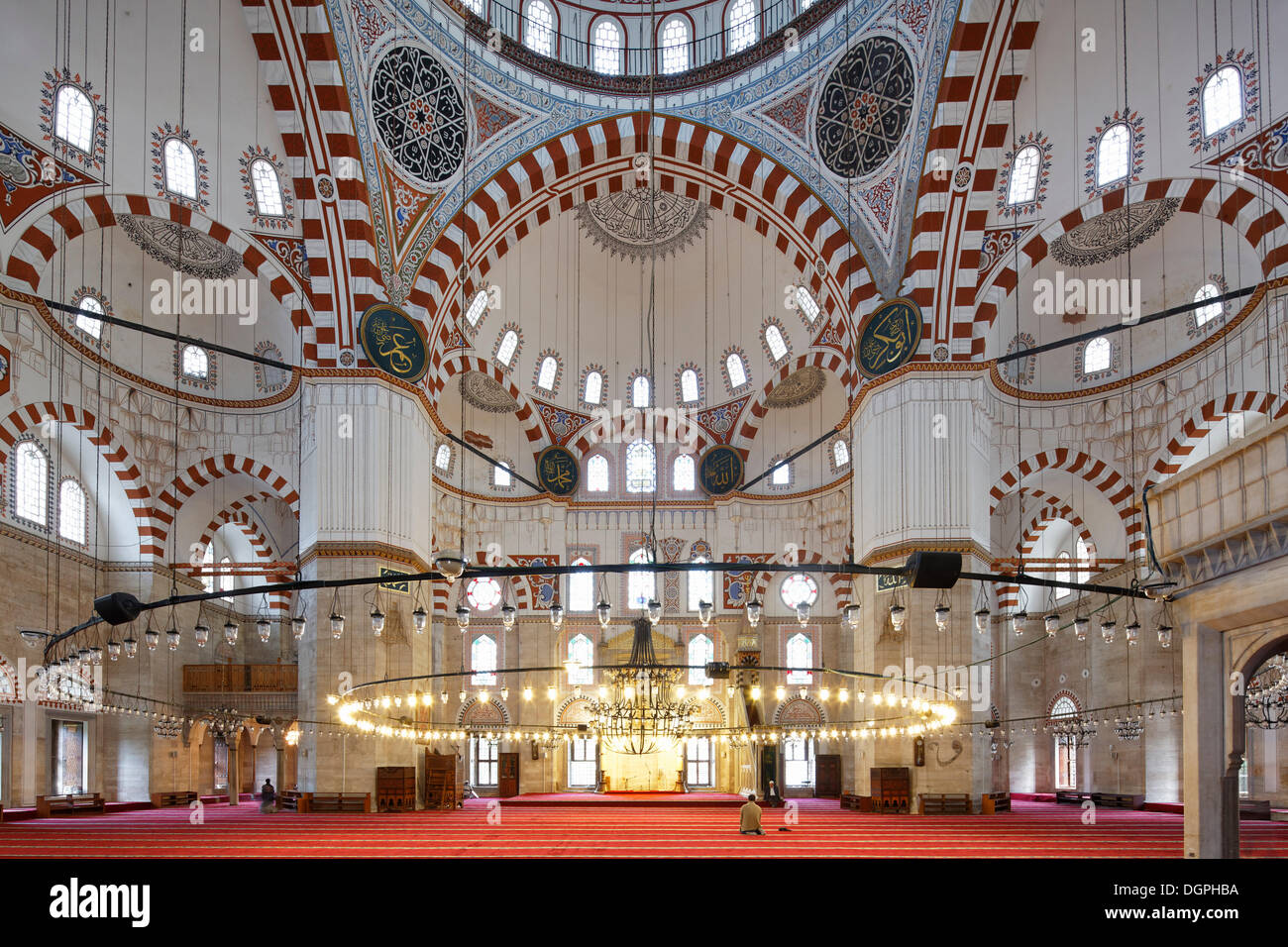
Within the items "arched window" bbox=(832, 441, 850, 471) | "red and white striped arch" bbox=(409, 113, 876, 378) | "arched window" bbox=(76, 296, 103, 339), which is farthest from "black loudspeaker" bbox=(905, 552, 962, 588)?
"arched window" bbox=(832, 441, 850, 471)

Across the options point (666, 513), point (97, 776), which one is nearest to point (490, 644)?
point (666, 513)

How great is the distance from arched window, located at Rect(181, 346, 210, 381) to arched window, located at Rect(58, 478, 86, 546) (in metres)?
2.67

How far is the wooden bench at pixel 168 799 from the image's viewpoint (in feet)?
60.2

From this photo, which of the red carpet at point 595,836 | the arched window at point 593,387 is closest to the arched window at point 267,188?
the red carpet at point 595,836

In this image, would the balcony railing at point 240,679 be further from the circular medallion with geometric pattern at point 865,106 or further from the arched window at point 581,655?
the circular medallion with geometric pattern at point 865,106

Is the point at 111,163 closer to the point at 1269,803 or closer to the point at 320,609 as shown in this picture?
the point at 320,609

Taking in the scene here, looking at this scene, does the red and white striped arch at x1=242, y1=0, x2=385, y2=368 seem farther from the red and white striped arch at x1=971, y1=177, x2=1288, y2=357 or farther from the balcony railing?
the red and white striped arch at x1=971, y1=177, x2=1288, y2=357

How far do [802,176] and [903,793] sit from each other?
30.8ft

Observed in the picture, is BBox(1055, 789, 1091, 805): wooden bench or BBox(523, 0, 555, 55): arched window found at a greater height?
BBox(523, 0, 555, 55): arched window

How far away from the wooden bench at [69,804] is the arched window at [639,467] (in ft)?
39.1

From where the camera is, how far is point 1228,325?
51.8 ft

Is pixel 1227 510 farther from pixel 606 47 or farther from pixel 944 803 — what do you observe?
pixel 606 47

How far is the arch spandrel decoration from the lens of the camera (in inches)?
910

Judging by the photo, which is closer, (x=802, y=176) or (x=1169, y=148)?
(x=1169, y=148)
